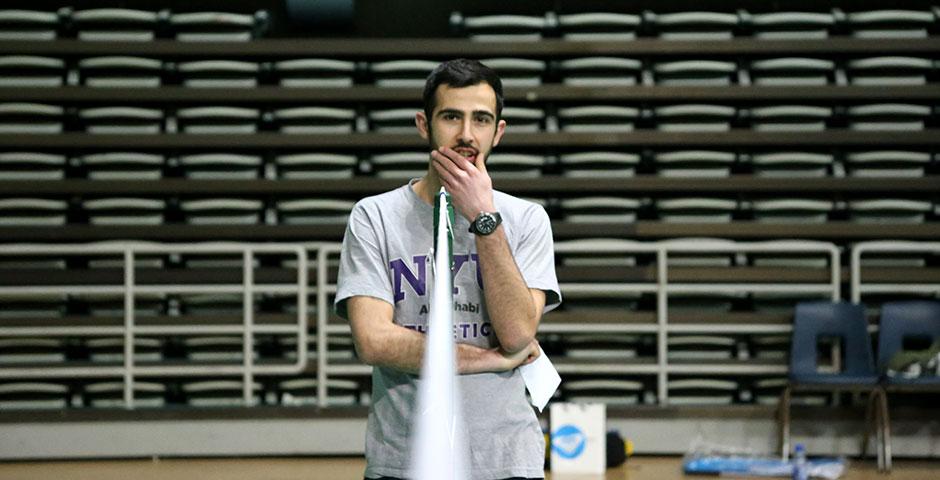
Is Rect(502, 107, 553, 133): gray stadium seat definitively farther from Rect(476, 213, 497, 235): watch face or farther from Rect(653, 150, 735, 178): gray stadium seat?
Rect(476, 213, 497, 235): watch face

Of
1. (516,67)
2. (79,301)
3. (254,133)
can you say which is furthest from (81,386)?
(516,67)

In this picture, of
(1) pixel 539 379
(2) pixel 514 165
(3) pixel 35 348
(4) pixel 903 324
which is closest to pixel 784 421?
(4) pixel 903 324

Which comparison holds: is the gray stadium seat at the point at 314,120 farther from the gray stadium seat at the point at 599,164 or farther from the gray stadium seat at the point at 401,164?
the gray stadium seat at the point at 599,164

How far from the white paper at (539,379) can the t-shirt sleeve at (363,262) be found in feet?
0.77

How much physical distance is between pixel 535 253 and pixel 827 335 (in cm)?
528

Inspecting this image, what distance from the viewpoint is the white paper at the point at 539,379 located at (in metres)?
1.87

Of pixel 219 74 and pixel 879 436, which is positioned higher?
pixel 219 74

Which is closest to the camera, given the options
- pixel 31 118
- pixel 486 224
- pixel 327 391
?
pixel 486 224

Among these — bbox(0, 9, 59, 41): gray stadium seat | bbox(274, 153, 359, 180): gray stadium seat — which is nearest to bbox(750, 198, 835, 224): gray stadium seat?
bbox(274, 153, 359, 180): gray stadium seat

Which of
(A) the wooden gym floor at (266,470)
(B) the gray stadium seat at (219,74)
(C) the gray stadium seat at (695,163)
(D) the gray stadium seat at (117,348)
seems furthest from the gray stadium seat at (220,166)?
(C) the gray stadium seat at (695,163)

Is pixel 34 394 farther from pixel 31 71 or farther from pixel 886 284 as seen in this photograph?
pixel 886 284

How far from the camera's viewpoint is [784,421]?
259 inches

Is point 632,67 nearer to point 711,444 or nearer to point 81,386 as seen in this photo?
point 711,444

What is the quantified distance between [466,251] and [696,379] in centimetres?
600
